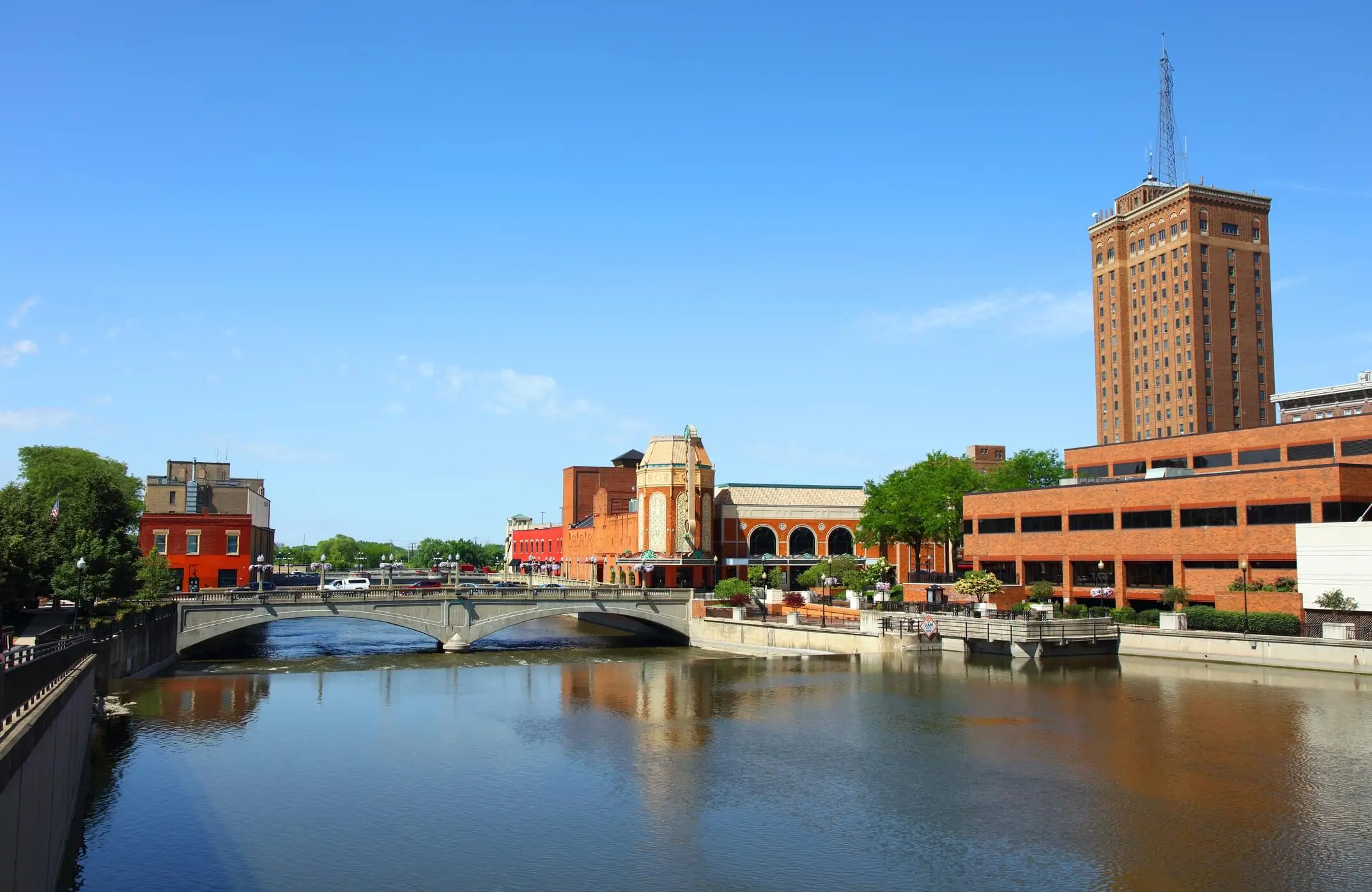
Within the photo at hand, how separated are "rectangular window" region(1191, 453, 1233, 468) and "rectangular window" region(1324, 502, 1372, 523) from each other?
21390 mm

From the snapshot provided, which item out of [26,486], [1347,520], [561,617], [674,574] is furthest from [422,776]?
[561,617]

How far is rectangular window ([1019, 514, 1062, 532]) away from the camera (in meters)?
86.3

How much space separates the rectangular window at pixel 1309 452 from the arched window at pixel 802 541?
4959 cm

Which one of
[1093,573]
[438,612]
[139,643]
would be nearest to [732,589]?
[438,612]

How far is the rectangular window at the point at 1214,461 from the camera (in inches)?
3469

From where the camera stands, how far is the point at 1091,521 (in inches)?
3270

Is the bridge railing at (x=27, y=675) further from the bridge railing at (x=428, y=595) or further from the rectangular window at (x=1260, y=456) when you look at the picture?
the rectangular window at (x=1260, y=456)

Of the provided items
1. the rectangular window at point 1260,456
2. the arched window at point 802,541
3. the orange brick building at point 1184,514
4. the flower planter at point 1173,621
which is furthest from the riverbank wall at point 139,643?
the rectangular window at point 1260,456

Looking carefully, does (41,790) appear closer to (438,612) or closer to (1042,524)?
(438,612)

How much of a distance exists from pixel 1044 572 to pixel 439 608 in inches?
1945

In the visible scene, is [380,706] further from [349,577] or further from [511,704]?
[349,577]

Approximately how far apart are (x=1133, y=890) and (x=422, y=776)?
24427 millimetres

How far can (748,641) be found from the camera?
8369 cm

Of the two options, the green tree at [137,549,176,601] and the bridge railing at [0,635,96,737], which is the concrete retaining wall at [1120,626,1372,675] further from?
the green tree at [137,549,176,601]
